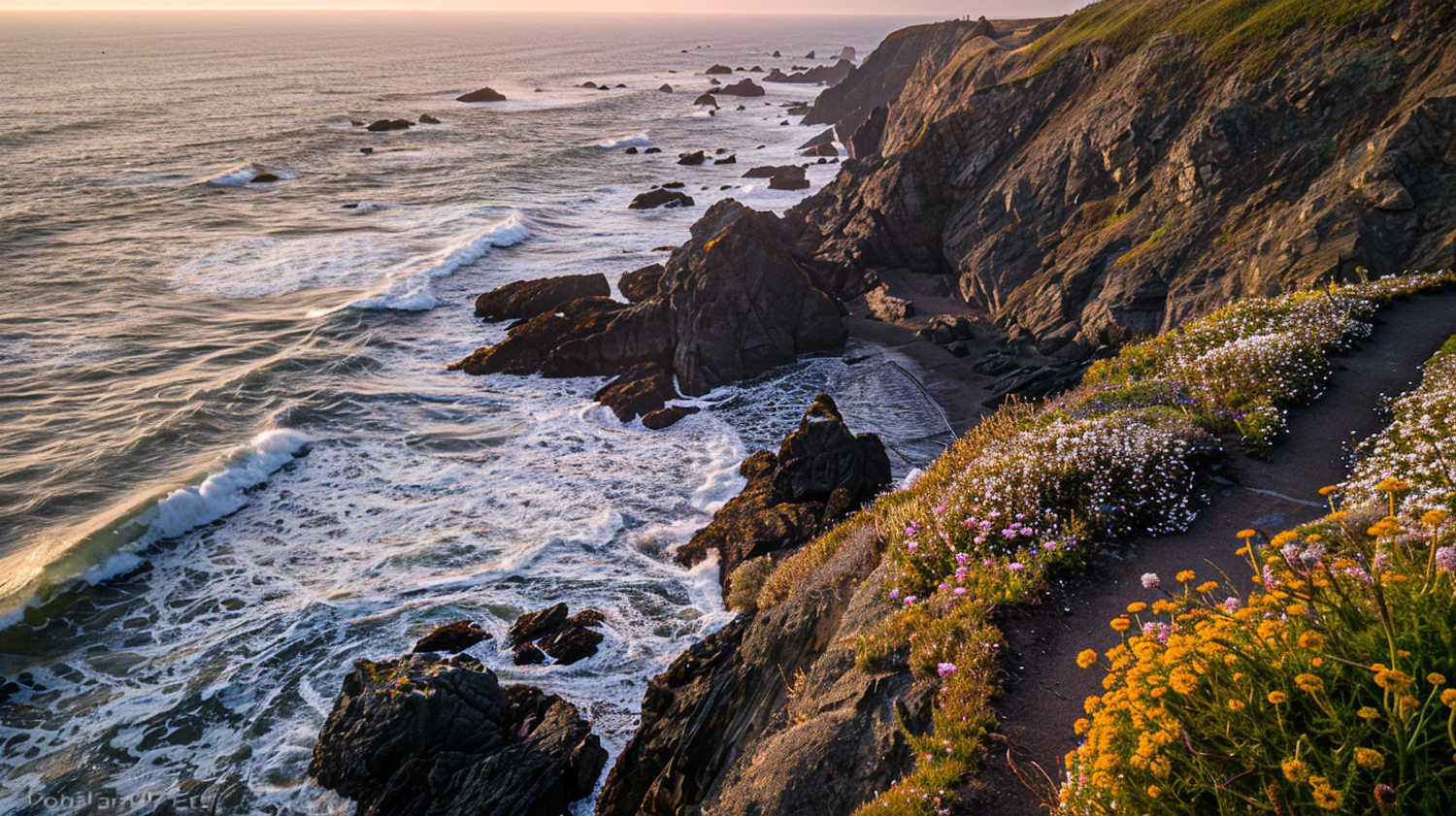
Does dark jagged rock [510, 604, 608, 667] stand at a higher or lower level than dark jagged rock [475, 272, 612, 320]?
lower

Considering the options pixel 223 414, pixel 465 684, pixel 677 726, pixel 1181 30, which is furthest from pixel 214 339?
pixel 1181 30

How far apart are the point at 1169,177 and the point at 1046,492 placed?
19.8 meters

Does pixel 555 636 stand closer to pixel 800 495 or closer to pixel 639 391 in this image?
pixel 800 495

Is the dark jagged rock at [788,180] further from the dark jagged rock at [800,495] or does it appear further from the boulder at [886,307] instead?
the dark jagged rock at [800,495]

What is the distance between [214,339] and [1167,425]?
32.7 m

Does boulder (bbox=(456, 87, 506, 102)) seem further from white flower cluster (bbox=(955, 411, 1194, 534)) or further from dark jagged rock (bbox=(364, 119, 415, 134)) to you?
white flower cluster (bbox=(955, 411, 1194, 534))

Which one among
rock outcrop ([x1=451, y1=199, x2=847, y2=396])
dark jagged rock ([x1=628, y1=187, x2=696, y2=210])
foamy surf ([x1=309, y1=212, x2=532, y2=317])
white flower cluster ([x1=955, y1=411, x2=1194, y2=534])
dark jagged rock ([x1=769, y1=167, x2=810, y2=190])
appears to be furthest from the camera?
dark jagged rock ([x1=769, y1=167, x2=810, y2=190])

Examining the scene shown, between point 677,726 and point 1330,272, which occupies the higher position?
point 1330,272

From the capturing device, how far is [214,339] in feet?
96.8

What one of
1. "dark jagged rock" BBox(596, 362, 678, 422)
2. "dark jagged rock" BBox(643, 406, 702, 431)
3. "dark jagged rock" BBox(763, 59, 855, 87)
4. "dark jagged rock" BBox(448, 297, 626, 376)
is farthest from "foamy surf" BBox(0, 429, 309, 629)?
"dark jagged rock" BBox(763, 59, 855, 87)

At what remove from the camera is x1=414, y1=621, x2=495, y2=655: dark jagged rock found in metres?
14.1

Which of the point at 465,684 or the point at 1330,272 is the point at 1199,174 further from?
the point at 465,684

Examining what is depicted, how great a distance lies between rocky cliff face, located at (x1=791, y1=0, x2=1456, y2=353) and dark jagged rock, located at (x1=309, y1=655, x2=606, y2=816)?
668 inches

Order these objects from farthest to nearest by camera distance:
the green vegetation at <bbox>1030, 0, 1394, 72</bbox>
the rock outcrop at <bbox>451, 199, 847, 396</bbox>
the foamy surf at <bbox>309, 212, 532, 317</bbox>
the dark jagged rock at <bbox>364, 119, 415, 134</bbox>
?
the dark jagged rock at <bbox>364, 119, 415, 134</bbox> < the foamy surf at <bbox>309, 212, 532, 317</bbox> < the rock outcrop at <bbox>451, 199, 847, 396</bbox> < the green vegetation at <bbox>1030, 0, 1394, 72</bbox>
